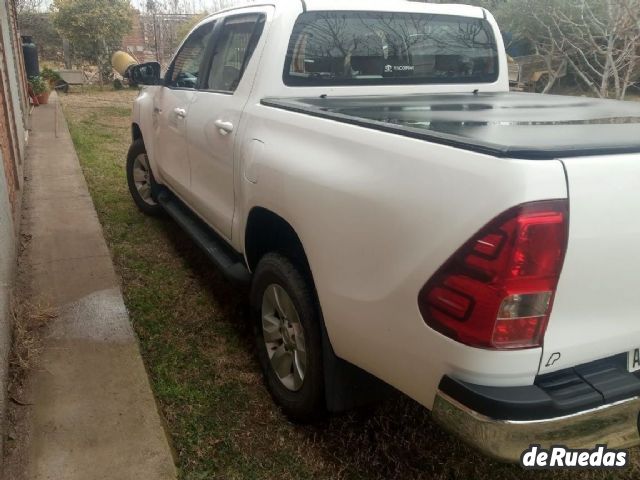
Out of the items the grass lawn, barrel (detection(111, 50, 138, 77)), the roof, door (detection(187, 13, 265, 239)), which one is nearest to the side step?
door (detection(187, 13, 265, 239))

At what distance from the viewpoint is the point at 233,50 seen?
349 cm

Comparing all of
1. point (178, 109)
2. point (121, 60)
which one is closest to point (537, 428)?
point (178, 109)

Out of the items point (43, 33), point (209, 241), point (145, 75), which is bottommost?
point (209, 241)

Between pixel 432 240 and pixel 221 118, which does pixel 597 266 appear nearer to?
pixel 432 240

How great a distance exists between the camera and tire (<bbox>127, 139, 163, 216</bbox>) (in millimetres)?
5352

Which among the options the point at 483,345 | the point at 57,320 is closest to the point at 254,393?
the point at 57,320

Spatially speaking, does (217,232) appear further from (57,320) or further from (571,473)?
(571,473)

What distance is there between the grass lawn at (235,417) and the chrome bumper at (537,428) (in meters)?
0.83

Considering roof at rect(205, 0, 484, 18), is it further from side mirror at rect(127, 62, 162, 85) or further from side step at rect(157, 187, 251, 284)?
side step at rect(157, 187, 251, 284)

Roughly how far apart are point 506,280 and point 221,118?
220 centimetres

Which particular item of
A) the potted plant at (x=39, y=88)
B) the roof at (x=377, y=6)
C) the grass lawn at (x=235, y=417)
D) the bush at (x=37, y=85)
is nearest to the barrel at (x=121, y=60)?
the potted plant at (x=39, y=88)

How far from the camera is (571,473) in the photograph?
241cm

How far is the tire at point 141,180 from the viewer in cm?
535

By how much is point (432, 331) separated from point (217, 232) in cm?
218
